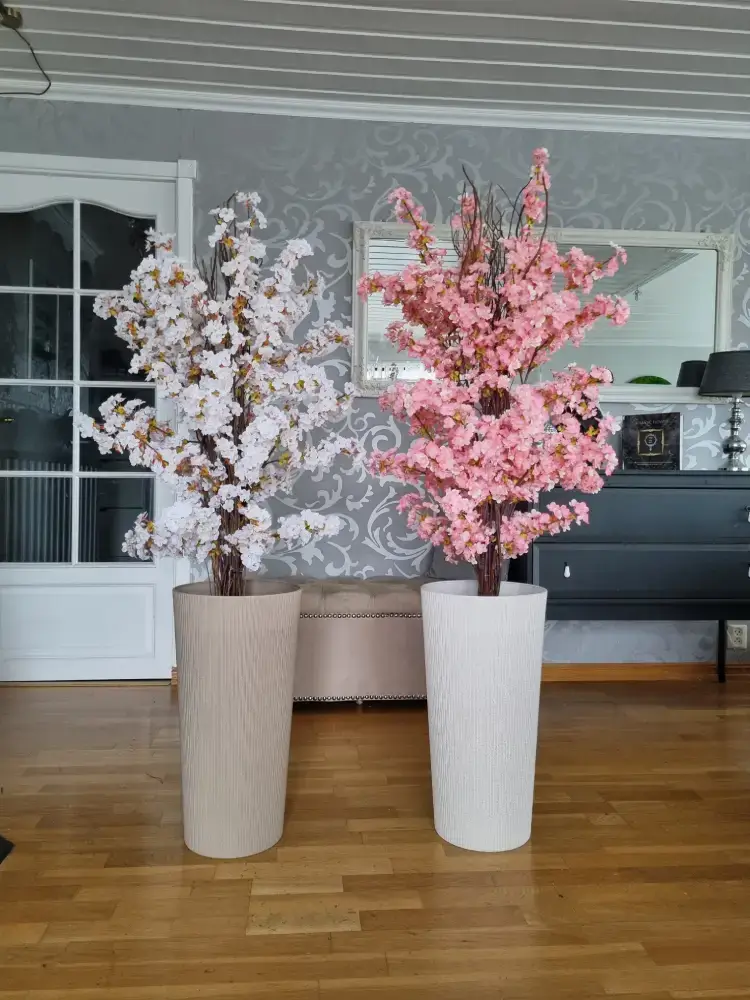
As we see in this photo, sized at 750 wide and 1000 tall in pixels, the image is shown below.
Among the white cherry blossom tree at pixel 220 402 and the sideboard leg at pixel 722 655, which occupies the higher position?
the white cherry blossom tree at pixel 220 402

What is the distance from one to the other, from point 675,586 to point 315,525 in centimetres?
188

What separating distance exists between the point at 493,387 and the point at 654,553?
5.24 ft

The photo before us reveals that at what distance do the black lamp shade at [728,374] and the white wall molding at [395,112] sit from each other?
1.10 meters

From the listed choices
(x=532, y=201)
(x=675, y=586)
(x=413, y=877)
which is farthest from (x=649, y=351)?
(x=413, y=877)

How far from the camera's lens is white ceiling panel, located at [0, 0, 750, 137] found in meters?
2.56

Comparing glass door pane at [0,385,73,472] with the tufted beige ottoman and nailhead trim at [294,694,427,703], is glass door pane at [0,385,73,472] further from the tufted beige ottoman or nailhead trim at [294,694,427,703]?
nailhead trim at [294,694,427,703]

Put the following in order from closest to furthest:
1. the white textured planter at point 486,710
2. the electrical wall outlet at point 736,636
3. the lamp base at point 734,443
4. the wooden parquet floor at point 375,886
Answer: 1. the wooden parquet floor at point 375,886
2. the white textured planter at point 486,710
3. the lamp base at point 734,443
4. the electrical wall outlet at point 736,636

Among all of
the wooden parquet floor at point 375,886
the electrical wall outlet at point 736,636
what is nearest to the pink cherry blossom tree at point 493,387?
the wooden parquet floor at point 375,886

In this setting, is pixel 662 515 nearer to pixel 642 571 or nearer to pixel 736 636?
pixel 642 571

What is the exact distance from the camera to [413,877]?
156cm

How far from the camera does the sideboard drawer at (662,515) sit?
9.54ft

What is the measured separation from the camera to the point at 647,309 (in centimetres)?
330

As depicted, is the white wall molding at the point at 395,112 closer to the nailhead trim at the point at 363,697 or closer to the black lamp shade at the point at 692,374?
the black lamp shade at the point at 692,374

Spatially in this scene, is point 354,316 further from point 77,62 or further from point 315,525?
point 315,525
